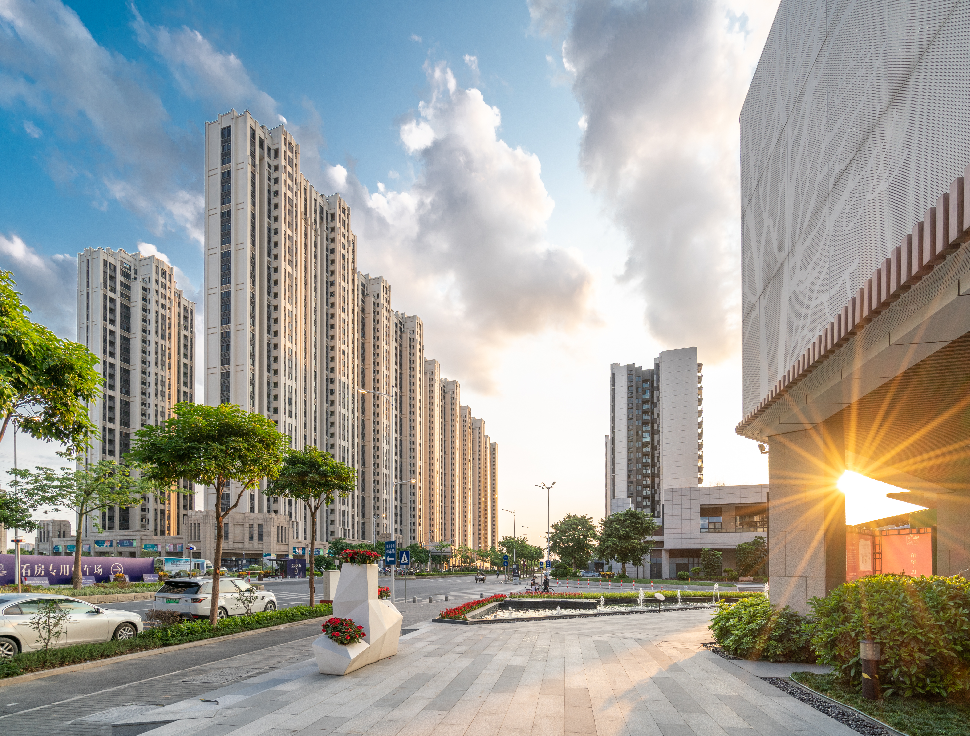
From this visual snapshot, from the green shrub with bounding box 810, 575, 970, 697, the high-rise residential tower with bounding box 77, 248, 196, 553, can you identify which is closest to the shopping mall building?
the green shrub with bounding box 810, 575, 970, 697

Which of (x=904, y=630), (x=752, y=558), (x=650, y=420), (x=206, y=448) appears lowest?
(x=752, y=558)

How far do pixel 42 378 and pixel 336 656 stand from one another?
287 inches

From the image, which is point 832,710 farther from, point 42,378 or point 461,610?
point 461,610

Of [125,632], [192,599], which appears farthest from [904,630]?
[192,599]

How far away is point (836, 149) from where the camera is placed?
1197 cm

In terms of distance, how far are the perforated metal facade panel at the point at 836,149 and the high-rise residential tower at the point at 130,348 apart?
11779cm

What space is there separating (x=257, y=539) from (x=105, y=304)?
62.9m

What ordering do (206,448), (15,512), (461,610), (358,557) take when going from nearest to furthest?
(358,557) < (206,448) < (461,610) < (15,512)

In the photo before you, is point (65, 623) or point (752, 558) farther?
point (752, 558)

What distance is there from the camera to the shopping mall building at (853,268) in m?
7.94

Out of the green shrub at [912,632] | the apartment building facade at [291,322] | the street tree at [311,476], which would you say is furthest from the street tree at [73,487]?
the green shrub at [912,632]

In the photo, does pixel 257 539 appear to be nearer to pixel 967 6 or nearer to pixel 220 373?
pixel 220 373

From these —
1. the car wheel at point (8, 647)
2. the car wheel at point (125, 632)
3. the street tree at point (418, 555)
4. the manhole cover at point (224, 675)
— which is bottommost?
the street tree at point (418, 555)

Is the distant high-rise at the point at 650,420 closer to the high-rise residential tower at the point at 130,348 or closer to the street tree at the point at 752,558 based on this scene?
the street tree at the point at 752,558
